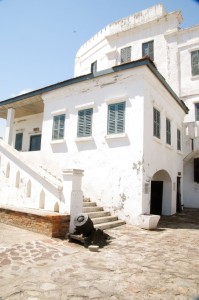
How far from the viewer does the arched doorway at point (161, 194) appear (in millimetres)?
12664

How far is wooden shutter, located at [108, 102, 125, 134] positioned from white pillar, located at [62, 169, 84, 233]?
3640 mm

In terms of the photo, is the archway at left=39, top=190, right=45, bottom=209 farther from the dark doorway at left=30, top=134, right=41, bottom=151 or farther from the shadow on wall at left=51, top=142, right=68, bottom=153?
the dark doorway at left=30, top=134, right=41, bottom=151

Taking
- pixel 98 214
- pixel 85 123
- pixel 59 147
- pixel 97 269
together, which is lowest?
pixel 97 269

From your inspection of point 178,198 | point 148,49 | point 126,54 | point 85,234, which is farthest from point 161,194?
point 126,54

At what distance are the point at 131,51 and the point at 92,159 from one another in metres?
13.1

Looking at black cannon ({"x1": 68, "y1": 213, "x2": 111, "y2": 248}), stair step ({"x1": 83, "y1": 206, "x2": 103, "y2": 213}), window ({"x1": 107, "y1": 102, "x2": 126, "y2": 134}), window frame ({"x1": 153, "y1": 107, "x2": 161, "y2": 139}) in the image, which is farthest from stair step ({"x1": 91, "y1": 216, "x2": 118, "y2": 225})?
window frame ({"x1": 153, "y1": 107, "x2": 161, "y2": 139})

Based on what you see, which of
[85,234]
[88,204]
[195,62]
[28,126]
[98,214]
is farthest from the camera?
[28,126]

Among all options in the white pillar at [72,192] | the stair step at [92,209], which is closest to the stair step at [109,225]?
the stair step at [92,209]

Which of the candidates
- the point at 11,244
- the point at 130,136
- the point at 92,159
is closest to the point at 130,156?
the point at 130,136

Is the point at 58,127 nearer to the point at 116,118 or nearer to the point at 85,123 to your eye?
the point at 85,123

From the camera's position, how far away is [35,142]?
1650cm

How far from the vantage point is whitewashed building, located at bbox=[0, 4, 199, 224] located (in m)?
9.12

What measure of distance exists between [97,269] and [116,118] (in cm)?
681

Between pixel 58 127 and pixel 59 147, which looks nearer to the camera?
pixel 59 147
